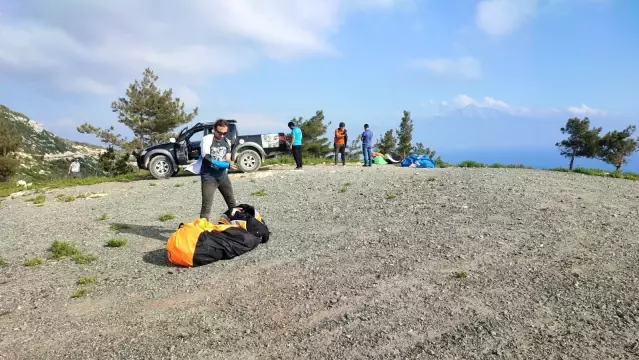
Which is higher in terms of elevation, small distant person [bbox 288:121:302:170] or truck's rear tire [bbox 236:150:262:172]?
small distant person [bbox 288:121:302:170]

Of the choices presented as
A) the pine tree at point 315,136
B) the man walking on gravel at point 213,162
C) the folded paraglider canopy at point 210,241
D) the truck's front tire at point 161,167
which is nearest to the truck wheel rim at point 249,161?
the truck's front tire at point 161,167

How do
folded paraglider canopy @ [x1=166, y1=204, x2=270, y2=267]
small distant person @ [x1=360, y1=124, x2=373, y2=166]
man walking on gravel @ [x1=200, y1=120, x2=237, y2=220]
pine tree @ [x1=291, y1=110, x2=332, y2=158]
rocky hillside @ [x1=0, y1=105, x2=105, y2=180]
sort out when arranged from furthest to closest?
rocky hillside @ [x1=0, y1=105, x2=105, y2=180]
pine tree @ [x1=291, y1=110, x2=332, y2=158]
small distant person @ [x1=360, y1=124, x2=373, y2=166]
man walking on gravel @ [x1=200, y1=120, x2=237, y2=220]
folded paraglider canopy @ [x1=166, y1=204, x2=270, y2=267]

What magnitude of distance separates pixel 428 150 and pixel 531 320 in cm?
4508

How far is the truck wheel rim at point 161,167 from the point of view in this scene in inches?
610

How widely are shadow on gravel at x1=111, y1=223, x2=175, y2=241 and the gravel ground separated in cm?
6

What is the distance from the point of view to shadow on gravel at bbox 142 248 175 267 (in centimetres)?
625

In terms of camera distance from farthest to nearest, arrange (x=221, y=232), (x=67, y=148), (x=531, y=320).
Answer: (x=67, y=148), (x=221, y=232), (x=531, y=320)

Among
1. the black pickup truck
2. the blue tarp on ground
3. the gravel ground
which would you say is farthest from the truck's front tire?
the blue tarp on ground

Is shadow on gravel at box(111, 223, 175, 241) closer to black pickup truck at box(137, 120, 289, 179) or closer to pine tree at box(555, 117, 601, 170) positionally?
black pickup truck at box(137, 120, 289, 179)

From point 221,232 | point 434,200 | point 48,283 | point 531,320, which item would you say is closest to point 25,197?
point 48,283

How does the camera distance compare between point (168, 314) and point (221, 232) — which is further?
point (221, 232)

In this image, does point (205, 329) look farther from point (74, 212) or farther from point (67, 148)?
point (67, 148)

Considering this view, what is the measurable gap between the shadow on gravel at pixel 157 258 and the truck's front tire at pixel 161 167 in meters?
9.35

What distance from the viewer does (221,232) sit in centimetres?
629
